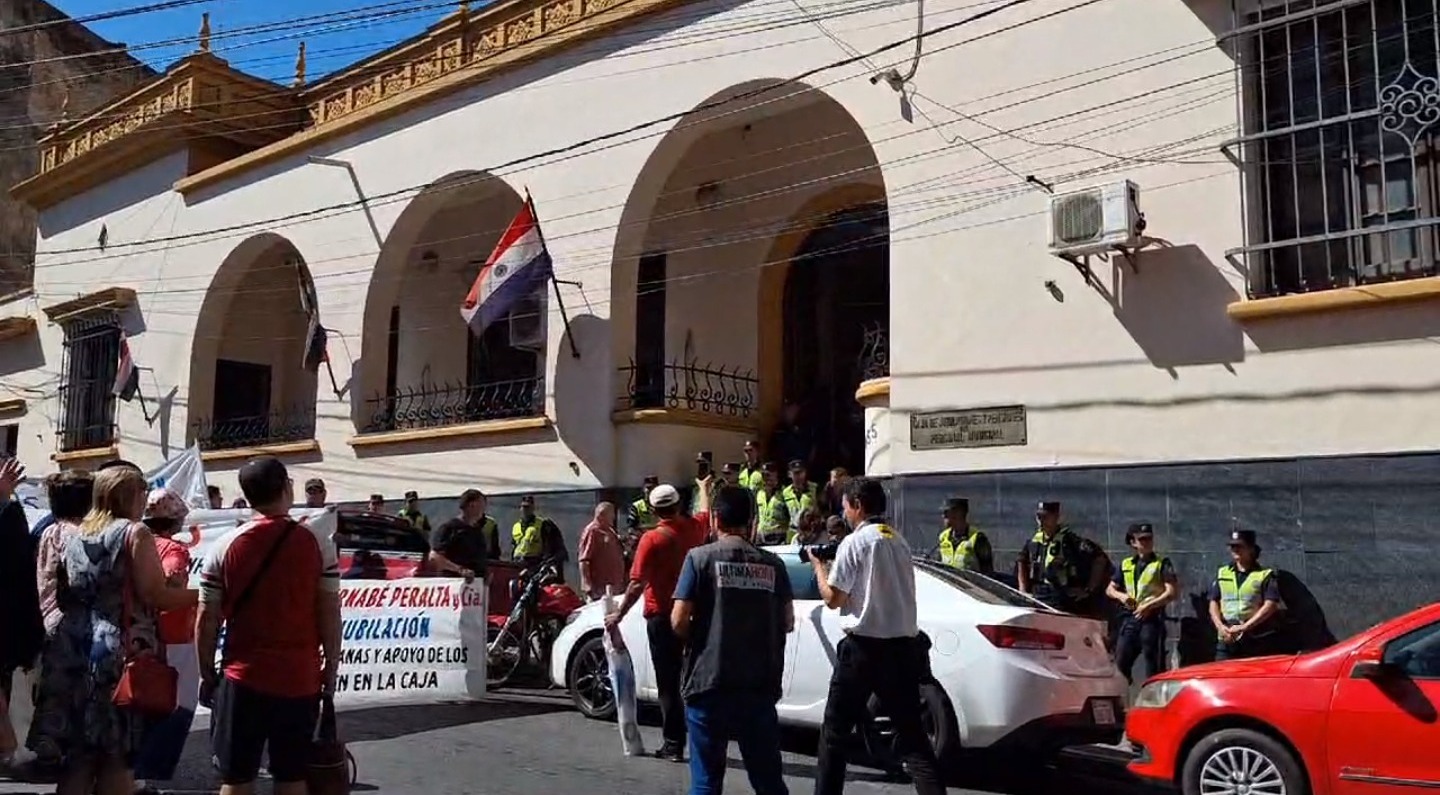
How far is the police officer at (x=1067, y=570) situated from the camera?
1007cm

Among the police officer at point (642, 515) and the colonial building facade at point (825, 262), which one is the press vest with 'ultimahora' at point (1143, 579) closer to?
the colonial building facade at point (825, 262)

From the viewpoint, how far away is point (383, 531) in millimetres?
12234

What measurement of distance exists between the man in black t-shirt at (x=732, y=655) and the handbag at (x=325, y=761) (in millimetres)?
1372

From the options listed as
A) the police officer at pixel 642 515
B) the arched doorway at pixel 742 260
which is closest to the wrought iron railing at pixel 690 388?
the arched doorway at pixel 742 260

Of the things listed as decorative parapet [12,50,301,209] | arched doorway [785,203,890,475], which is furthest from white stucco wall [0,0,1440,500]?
decorative parapet [12,50,301,209]

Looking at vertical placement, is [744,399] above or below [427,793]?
above

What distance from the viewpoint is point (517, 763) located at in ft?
26.4

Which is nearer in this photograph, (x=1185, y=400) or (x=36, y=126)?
(x=1185, y=400)

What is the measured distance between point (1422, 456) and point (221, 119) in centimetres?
1811

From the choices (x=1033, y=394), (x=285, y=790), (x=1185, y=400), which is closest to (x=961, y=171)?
(x=1033, y=394)

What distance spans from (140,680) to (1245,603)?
7328 millimetres

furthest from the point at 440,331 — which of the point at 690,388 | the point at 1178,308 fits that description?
the point at 1178,308

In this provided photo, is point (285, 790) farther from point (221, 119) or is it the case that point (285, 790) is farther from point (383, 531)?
point (221, 119)

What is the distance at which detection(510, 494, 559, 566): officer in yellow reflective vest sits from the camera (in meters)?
14.1
